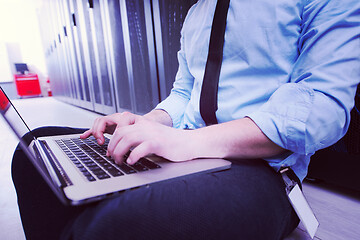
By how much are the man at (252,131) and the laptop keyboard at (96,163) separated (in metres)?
0.03

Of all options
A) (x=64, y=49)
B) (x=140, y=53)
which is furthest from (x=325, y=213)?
(x=64, y=49)

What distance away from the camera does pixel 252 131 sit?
0.39m

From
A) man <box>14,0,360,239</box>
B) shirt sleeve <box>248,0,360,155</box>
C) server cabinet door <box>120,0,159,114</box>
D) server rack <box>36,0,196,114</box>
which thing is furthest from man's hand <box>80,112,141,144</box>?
server cabinet door <box>120,0,159,114</box>

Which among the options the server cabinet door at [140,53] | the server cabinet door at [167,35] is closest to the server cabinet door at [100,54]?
the server cabinet door at [140,53]

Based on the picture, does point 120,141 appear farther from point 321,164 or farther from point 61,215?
point 321,164

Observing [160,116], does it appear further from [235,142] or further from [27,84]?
[27,84]

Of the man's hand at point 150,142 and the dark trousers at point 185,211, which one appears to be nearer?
the dark trousers at point 185,211

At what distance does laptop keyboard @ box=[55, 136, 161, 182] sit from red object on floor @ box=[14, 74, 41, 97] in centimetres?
882

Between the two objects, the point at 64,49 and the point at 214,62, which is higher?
the point at 64,49

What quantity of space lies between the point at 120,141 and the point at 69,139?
0.33 metres

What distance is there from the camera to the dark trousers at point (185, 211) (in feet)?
0.82

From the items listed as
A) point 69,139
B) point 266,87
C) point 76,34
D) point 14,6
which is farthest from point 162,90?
point 14,6

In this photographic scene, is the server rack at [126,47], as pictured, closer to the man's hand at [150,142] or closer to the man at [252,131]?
the man at [252,131]

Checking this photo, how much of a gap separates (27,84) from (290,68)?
30.3 feet
